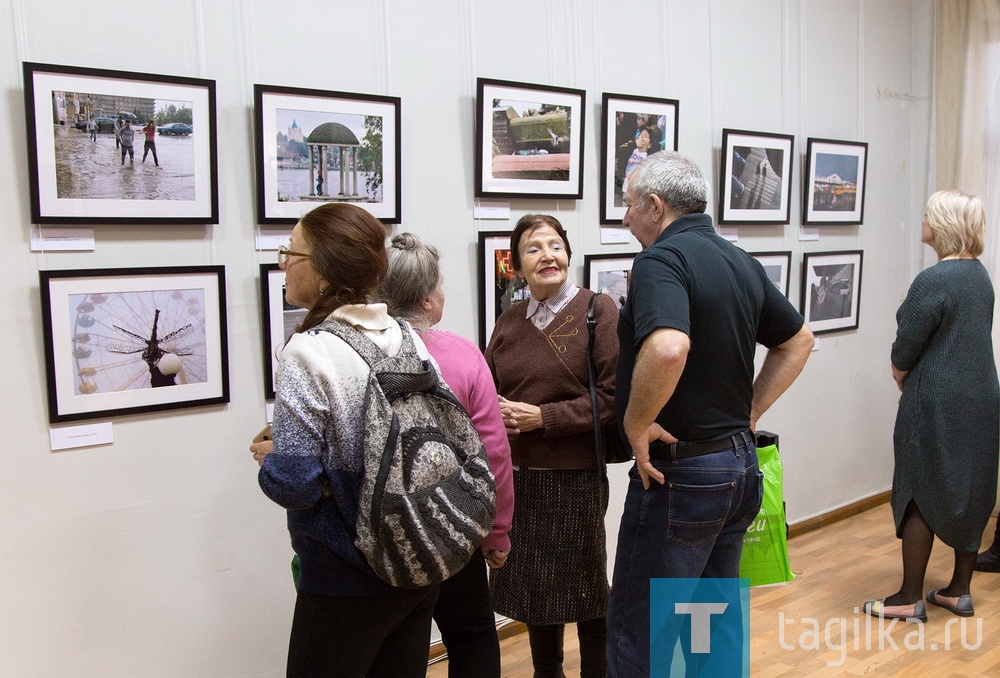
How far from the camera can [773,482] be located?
297 centimetres

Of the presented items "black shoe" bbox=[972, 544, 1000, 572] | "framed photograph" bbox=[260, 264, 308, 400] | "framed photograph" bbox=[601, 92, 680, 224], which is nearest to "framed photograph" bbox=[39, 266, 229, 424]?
"framed photograph" bbox=[260, 264, 308, 400]

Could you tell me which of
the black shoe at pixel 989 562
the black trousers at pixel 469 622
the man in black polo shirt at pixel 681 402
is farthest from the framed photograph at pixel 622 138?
the black shoe at pixel 989 562

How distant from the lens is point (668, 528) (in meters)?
2.43

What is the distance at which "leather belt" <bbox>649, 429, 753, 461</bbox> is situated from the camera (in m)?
2.42

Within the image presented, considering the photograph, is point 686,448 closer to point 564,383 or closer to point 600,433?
point 600,433

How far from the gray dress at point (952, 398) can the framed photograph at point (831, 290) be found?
3.82 feet

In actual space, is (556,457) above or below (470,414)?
below

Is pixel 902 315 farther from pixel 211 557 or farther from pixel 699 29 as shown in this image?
pixel 211 557

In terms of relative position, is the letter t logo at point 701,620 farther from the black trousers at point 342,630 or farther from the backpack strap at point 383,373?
the backpack strap at point 383,373

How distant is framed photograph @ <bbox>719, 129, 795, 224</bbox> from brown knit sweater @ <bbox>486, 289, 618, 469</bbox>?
192 centimetres

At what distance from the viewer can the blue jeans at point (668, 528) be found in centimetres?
242

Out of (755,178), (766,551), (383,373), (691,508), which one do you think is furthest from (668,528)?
(755,178)

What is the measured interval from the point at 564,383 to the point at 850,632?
1969mm

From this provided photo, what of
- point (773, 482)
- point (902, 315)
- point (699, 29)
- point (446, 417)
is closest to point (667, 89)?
point (699, 29)
